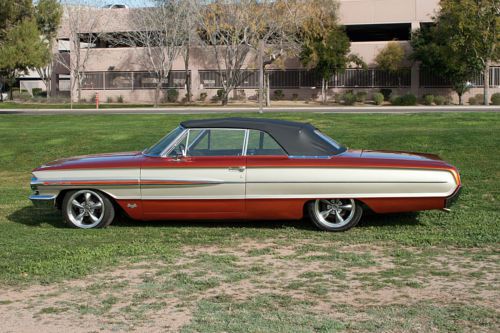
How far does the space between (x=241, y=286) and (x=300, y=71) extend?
46577mm

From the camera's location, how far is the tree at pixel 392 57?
4822 centimetres

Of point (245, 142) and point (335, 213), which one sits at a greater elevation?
point (245, 142)

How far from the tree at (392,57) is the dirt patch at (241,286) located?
42.2m

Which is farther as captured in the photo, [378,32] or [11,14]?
[378,32]

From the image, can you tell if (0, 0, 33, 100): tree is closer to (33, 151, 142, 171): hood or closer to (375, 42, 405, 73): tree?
(375, 42, 405, 73): tree

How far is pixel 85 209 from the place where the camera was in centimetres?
902

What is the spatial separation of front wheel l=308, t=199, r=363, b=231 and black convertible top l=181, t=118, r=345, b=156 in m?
0.64

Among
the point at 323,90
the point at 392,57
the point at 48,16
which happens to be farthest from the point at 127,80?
the point at 392,57

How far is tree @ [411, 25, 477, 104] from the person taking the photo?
148 feet

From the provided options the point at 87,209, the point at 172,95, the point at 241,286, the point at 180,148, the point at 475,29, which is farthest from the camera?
the point at 172,95

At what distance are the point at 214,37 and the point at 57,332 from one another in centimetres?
4275

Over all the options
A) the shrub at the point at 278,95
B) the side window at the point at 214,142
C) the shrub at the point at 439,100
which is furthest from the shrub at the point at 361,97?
the side window at the point at 214,142

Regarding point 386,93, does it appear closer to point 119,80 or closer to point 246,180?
point 119,80

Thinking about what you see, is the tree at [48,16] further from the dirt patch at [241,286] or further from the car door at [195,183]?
the dirt patch at [241,286]
